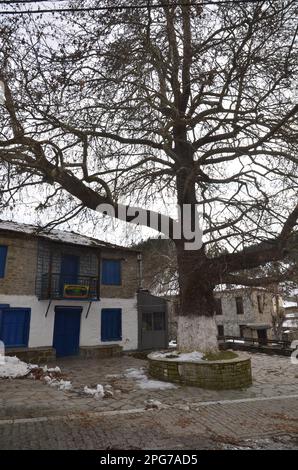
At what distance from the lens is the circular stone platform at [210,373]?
28.2 feet

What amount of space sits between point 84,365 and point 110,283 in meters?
5.64

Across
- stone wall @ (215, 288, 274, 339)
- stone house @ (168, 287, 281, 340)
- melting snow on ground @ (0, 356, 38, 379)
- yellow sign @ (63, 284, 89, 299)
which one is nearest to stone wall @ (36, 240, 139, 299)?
yellow sign @ (63, 284, 89, 299)

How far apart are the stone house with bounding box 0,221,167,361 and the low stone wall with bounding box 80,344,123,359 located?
0.05m

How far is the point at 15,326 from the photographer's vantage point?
14.5 m

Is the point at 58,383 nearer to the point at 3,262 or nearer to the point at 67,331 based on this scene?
the point at 67,331

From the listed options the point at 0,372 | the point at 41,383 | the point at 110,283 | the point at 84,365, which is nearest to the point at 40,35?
the point at 41,383

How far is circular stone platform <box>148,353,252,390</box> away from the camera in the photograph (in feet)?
28.2

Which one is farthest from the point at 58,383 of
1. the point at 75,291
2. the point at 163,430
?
the point at 75,291

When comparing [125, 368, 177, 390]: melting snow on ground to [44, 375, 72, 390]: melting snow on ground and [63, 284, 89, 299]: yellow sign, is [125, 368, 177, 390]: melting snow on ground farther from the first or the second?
[63, 284, 89, 299]: yellow sign

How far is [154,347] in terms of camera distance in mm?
19172

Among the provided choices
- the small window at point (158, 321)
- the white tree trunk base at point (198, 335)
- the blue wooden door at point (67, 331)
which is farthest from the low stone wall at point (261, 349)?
the blue wooden door at point (67, 331)

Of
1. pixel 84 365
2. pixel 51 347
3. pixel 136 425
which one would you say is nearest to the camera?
pixel 136 425

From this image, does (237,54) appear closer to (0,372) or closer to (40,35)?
(40,35)

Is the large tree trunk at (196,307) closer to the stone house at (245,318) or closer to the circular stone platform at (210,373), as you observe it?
the circular stone platform at (210,373)
